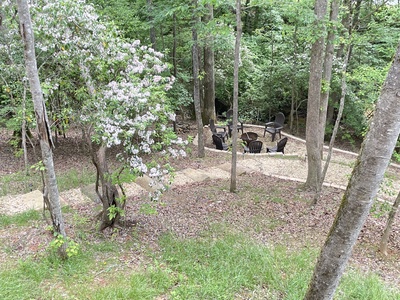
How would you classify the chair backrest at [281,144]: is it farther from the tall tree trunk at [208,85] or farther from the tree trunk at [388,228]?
the tree trunk at [388,228]

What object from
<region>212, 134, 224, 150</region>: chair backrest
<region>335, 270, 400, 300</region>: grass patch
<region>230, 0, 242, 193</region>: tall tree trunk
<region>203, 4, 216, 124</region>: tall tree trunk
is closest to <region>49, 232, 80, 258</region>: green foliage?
<region>335, 270, 400, 300</region>: grass patch

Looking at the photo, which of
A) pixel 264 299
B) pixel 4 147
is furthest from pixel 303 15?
pixel 4 147

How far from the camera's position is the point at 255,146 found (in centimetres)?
958

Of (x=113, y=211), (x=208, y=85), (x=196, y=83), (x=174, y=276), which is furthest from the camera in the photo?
(x=208, y=85)

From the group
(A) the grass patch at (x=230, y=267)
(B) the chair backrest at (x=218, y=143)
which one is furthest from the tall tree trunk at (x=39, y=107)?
(B) the chair backrest at (x=218, y=143)

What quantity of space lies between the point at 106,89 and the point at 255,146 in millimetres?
6249

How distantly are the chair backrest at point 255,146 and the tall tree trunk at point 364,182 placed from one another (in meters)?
7.39

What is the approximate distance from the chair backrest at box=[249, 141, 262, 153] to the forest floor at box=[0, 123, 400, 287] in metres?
1.10

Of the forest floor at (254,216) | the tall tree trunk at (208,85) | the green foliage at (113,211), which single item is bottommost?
the forest floor at (254,216)

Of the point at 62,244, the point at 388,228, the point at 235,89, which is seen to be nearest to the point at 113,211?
the point at 62,244

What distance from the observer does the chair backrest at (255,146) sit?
9.51m

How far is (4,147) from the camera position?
9.88 metres

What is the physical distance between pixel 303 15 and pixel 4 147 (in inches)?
374

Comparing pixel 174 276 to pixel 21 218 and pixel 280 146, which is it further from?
pixel 280 146
